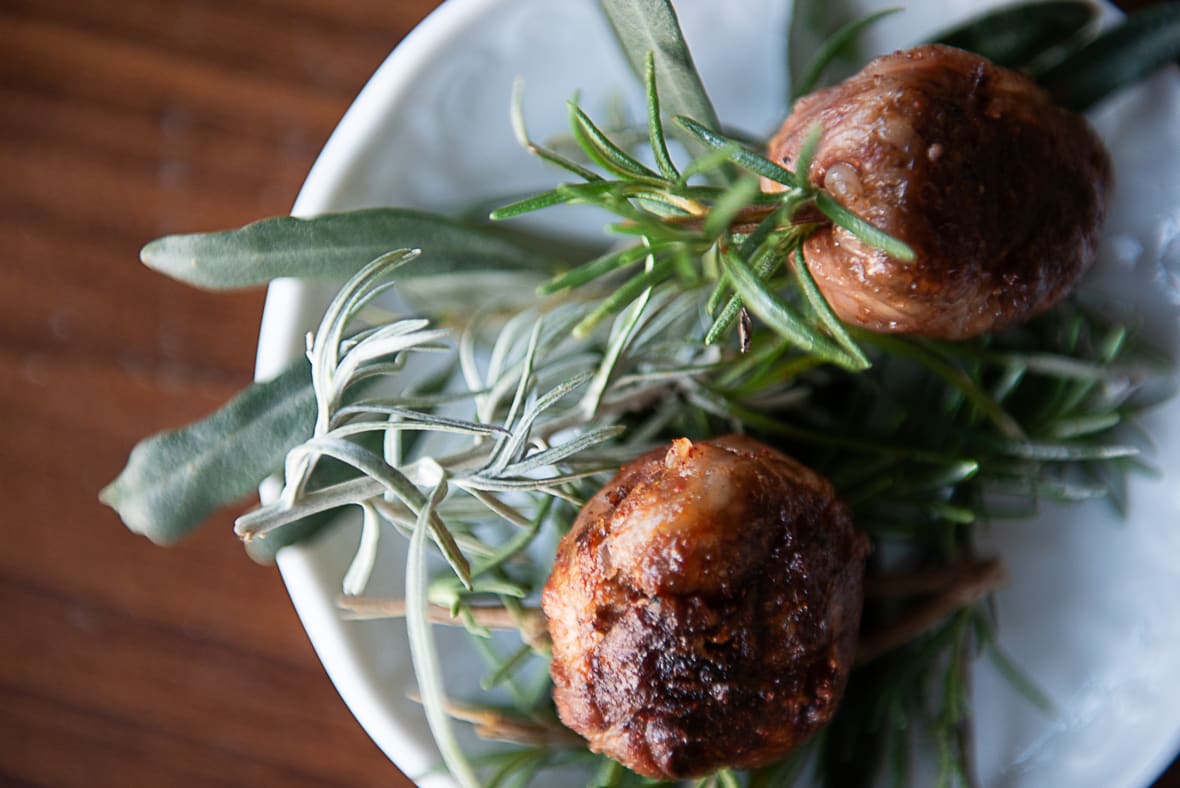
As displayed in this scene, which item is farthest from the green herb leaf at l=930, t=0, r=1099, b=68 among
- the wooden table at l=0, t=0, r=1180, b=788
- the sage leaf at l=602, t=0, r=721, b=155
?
the wooden table at l=0, t=0, r=1180, b=788

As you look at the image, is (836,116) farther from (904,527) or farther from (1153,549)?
(1153,549)

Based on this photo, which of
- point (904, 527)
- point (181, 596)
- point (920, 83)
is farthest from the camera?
point (181, 596)

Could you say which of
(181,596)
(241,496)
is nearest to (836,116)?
(241,496)

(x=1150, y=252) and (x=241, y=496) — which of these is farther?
(x=1150, y=252)

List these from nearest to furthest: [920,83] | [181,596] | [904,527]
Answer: [920,83], [904,527], [181,596]

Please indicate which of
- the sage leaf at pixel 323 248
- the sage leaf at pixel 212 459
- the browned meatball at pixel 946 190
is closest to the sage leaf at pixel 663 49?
the browned meatball at pixel 946 190

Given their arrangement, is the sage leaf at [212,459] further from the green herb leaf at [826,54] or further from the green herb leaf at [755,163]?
the green herb leaf at [826,54]

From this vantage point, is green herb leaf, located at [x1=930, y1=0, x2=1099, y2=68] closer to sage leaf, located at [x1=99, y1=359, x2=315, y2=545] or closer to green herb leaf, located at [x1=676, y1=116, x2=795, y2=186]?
green herb leaf, located at [x1=676, y1=116, x2=795, y2=186]
